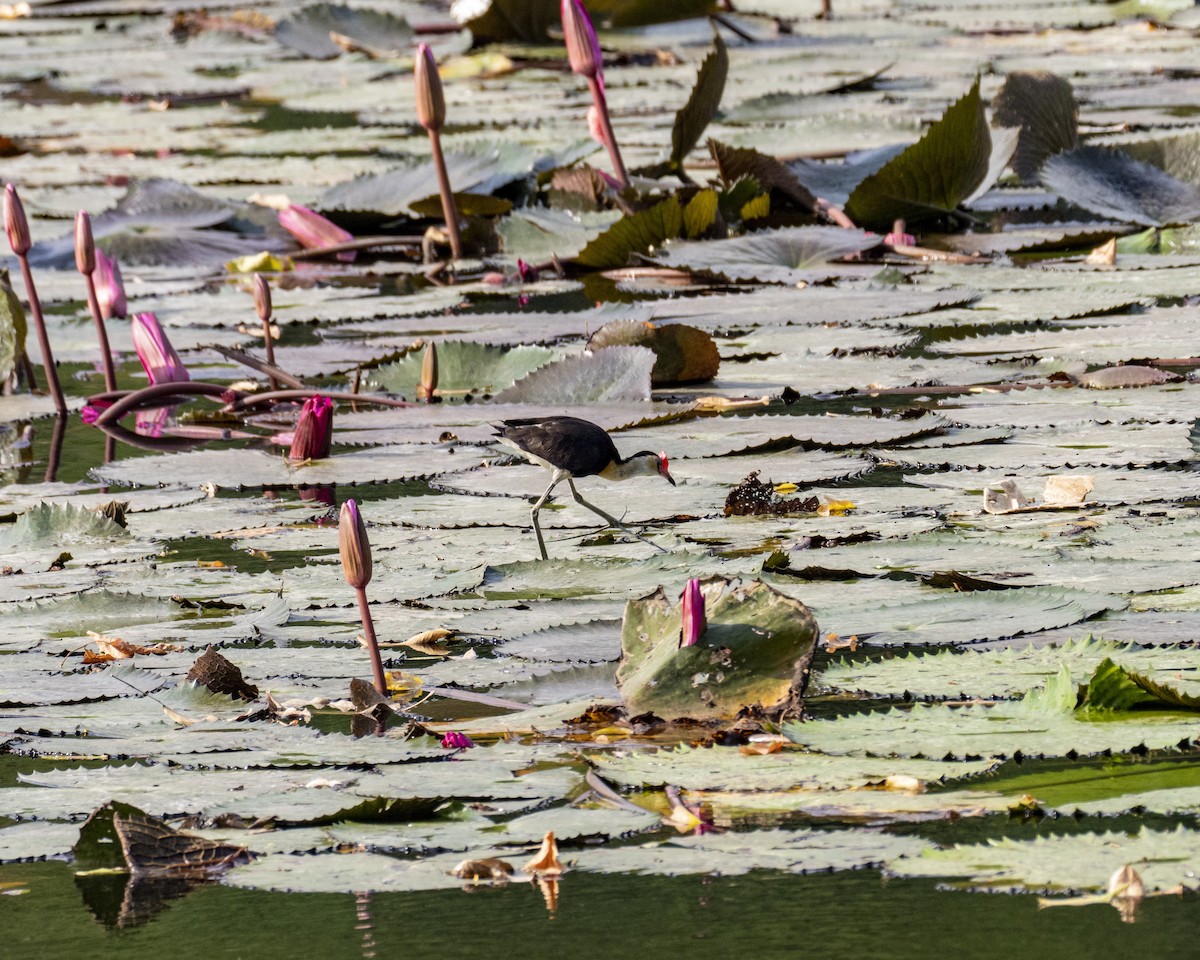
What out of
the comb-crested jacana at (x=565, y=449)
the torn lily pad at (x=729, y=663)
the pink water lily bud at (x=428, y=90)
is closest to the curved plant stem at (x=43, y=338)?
the pink water lily bud at (x=428, y=90)

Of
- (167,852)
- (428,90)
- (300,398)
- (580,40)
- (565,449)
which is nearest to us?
(167,852)

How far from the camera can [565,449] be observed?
6.13 ft

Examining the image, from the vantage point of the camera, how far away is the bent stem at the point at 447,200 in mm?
3275

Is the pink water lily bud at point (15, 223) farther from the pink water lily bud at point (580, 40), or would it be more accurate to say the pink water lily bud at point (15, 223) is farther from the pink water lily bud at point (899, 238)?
the pink water lily bud at point (899, 238)

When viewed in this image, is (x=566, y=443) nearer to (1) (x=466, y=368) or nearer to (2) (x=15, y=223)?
(1) (x=466, y=368)

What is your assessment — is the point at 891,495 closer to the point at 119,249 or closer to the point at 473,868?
the point at 473,868

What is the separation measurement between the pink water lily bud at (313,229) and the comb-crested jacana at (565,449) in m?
2.04

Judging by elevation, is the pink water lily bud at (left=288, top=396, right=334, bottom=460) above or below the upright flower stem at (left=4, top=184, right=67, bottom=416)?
below

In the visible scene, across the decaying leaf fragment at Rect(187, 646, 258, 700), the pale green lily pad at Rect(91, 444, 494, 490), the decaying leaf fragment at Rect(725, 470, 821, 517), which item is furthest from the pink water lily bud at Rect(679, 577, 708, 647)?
the pale green lily pad at Rect(91, 444, 494, 490)


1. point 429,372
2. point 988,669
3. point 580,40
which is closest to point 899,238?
point 580,40

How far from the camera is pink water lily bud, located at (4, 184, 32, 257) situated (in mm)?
2600

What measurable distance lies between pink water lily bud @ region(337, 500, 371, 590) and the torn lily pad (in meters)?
0.20

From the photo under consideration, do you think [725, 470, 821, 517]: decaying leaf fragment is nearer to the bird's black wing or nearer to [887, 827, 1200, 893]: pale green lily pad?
the bird's black wing

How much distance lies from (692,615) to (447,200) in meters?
2.19
